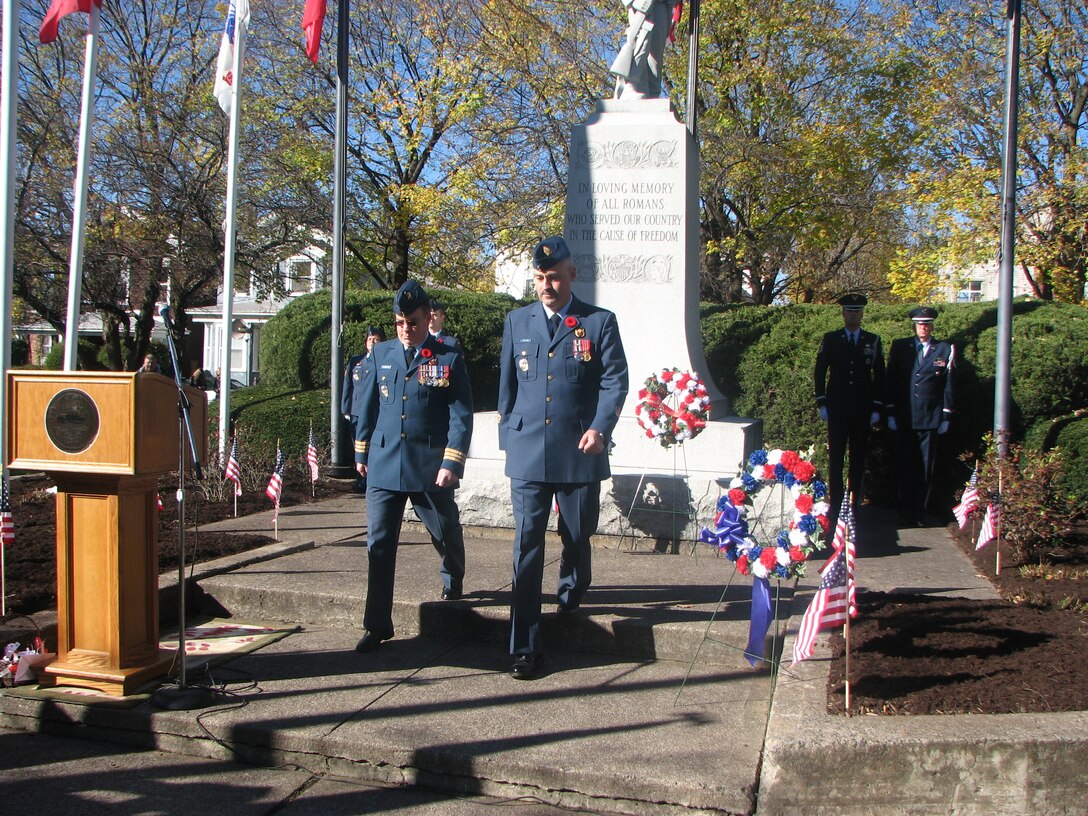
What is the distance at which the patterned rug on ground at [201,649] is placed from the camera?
443 cm

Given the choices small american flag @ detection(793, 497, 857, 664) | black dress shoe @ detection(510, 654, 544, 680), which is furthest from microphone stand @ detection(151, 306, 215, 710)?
small american flag @ detection(793, 497, 857, 664)

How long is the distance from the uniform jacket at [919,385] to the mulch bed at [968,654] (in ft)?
9.14

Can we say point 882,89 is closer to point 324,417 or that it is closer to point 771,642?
point 324,417

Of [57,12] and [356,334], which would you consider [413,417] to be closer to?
[57,12]

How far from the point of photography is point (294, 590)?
19.3ft

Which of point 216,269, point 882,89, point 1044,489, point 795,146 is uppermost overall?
point 882,89

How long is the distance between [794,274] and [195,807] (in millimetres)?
26166

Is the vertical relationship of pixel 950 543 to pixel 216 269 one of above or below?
below

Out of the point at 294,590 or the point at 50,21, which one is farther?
the point at 50,21

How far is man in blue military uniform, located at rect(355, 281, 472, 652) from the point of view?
5.15 m

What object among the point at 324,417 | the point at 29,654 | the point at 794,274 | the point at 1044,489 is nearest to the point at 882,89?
the point at 794,274

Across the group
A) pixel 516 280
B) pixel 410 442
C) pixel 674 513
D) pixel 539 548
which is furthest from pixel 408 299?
pixel 516 280

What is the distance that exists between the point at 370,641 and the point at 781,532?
7.34 feet

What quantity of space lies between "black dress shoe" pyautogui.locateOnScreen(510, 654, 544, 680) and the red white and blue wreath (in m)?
1.03
